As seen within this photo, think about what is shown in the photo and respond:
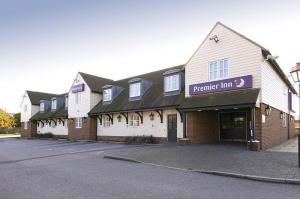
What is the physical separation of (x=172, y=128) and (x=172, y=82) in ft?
11.4

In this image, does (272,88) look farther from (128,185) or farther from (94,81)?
(94,81)

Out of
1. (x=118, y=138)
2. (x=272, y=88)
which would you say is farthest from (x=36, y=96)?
(x=272, y=88)

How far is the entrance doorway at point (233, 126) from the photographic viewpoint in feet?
64.6

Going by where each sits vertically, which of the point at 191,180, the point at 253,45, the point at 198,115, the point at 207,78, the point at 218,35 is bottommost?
the point at 191,180

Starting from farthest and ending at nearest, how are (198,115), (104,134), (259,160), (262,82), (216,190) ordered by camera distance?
1. (104,134)
2. (198,115)
3. (262,82)
4. (259,160)
5. (216,190)

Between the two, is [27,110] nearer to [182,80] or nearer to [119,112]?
[119,112]

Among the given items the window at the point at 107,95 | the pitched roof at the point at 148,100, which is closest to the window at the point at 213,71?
the pitched roof at the point at 148,100

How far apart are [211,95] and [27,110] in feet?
118

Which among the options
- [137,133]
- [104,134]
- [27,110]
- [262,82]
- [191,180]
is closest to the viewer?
[191,180]

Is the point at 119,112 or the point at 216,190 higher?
the point at 119,112

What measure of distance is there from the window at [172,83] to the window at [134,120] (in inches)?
158

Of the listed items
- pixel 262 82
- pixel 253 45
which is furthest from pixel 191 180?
pixel 253 45

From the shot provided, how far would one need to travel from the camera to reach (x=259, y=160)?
11469 millimetres

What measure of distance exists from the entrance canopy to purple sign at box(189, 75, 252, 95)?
→ 0.25 metres
